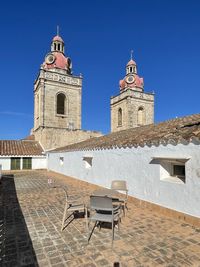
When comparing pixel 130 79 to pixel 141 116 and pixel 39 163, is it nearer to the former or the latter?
pixel 141 116

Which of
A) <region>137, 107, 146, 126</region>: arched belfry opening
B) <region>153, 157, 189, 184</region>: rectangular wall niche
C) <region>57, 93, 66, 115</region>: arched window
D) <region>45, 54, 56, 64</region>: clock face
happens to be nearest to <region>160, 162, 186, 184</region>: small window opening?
<region>153, 157, 189, 184</region>: rectangular wall niche

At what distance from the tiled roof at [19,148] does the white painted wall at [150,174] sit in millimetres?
14233

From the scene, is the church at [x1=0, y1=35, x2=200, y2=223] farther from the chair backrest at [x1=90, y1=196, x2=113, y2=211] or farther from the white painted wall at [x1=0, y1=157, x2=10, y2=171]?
the chair backrest at [x1=90, y1=196, x2=113, y2=211]

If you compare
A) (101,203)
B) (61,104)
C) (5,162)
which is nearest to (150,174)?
(101,203)

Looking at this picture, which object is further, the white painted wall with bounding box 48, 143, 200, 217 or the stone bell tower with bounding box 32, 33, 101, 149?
the stone bell tower with bounding box 32, 33, 101, 149

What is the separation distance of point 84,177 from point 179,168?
7.43 metres

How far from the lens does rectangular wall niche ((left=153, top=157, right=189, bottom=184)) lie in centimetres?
618

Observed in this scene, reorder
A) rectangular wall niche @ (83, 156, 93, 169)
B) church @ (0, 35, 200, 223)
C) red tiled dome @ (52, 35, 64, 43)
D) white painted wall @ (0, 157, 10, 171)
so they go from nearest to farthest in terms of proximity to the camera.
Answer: church @ (0, 35, 200, 223) → rectangular wall niche @ (83, 156, 93, 169) → white painted wall @ (0, 157, 10, 171) → red tiled dome @ (52, 35, 64, 43)

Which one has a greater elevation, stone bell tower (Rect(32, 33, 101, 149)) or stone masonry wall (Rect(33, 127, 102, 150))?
stone bell tower (Rect(32, 33, 101, 149))

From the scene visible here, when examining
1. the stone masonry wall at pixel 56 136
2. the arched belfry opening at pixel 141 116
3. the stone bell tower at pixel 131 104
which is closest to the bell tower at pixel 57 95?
the stone masonry wall at pixel 56 136

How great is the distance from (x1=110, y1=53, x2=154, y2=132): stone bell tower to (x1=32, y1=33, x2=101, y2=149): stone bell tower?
833cm

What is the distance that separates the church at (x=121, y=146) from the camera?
5863mm

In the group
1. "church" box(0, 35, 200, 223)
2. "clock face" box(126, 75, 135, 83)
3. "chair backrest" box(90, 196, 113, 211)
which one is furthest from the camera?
"clock face" box(126, 75, 135, 83)

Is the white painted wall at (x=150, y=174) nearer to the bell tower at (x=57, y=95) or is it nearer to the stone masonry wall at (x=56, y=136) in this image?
the stone masonry wall at (x=56, y=136)
